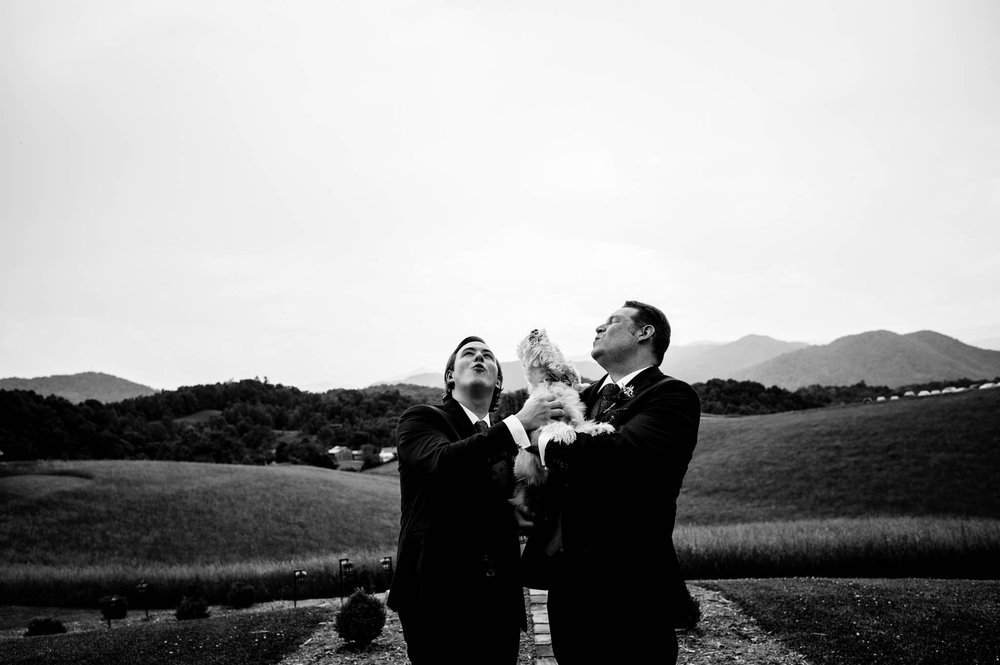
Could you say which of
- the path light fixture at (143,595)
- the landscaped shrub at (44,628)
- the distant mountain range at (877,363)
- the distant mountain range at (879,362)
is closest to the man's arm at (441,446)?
the landscaped shrub at (44,628)

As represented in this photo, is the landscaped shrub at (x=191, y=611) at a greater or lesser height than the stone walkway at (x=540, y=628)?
lesser

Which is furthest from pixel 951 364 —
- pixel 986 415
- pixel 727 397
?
pixel 986 415

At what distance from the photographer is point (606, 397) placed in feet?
11.5

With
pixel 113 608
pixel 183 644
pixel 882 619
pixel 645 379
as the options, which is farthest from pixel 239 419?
pixel 645 379

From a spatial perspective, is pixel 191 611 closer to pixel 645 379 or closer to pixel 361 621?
pixel 361 621

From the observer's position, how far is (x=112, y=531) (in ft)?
100

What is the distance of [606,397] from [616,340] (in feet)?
1.18

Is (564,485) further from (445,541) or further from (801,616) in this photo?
(801,616)

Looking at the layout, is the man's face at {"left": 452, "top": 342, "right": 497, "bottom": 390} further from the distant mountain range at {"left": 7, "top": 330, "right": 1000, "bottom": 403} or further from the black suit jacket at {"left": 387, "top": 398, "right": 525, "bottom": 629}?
the distant mountain range at {"left": 7, "top": 330, "right": 1000, "bottom": 403}

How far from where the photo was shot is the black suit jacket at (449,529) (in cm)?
309

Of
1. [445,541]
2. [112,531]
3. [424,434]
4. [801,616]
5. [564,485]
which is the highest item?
[424,434]

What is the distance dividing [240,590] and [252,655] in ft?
27.7

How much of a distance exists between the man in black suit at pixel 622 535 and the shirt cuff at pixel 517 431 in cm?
14

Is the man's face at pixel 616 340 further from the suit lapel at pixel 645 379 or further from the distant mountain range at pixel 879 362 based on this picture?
the distant mountain range at pixel 879 362
